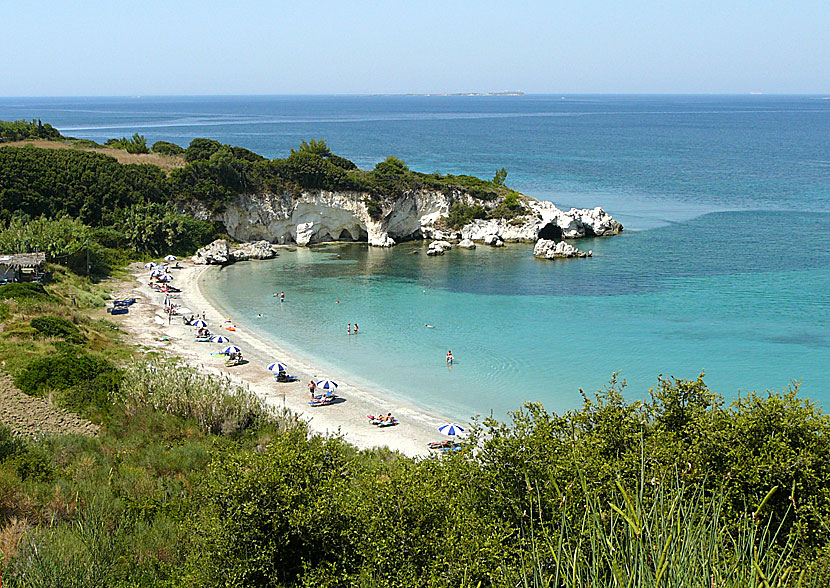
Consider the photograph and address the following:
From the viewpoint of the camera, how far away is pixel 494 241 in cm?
5969

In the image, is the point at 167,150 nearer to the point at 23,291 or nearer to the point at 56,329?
the point at 23,291

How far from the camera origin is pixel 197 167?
189 ft

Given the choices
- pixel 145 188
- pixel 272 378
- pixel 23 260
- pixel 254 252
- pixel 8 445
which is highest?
pixel 145 188

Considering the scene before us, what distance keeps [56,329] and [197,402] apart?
11.3 metres

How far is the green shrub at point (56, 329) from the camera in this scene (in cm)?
2800

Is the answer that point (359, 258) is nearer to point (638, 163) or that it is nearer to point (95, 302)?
point (95, 302)

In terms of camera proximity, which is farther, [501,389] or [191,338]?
[191,338]

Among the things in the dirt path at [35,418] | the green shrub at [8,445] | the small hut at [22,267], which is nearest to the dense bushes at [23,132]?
the small hut at [22,267]

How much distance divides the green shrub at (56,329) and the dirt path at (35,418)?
7.53 m

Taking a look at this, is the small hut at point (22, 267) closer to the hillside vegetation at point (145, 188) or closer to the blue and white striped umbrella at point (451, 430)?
the hillside vegetation at point (145, 188)

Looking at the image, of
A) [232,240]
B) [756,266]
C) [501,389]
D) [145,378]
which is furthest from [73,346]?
[756,266]

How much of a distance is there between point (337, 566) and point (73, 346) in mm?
20802

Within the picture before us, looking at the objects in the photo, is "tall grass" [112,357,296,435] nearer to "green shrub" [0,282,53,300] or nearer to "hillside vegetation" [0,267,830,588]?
"hillside vegetation" [0,267,830,588]

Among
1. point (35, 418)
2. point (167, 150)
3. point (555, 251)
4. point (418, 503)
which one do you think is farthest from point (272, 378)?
point (167, 150)
